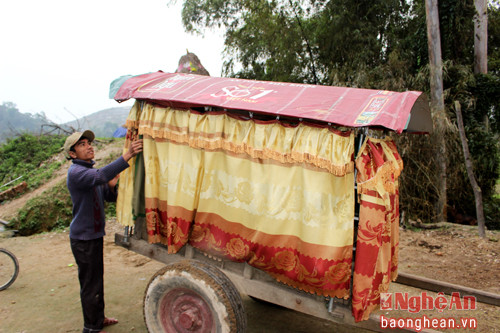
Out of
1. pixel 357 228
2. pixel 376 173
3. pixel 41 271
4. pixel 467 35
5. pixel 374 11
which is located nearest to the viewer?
pixel 376 173

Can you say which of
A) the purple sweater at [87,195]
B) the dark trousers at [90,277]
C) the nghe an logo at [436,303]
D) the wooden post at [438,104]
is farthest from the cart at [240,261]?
the wooden post at [438,104]

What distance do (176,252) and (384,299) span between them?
1.70m

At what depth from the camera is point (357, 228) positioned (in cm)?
258

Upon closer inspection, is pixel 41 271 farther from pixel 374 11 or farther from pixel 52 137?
pixel 374 11

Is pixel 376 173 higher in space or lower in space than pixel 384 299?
higher

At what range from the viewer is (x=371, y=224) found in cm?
234

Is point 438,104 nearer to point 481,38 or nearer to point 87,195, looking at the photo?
point 481,38

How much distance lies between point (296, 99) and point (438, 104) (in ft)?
24.0

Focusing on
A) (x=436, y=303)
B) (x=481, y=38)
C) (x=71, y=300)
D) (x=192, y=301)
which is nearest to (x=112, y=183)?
(x=192, y=301)

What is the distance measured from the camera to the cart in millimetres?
2433

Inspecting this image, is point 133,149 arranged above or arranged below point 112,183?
above

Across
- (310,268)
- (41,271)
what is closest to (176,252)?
(310,268)

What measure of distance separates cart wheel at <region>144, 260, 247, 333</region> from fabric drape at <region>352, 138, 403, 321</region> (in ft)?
2.91

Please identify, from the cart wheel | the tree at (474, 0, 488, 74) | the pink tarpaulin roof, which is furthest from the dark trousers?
the tree at (474, 0, 488, 74)
